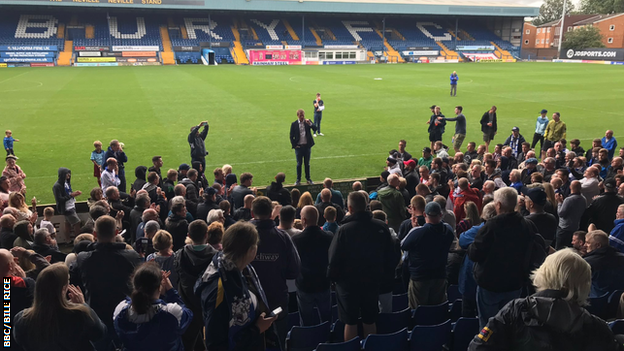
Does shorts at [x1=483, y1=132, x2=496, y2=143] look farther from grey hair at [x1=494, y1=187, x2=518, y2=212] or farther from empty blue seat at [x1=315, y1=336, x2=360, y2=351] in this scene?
empty blue seat at [x1=315, y1=336, x2=360, y2=351]

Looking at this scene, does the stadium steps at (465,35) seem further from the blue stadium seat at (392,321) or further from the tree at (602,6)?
the blue stadium seat at (392,321)

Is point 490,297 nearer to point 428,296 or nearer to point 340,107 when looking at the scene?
point 428,296

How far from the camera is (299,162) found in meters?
12.2

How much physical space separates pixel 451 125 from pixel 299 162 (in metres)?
10.1

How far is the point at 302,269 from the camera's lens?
4.97 meters

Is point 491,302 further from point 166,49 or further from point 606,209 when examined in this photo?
point 166,49

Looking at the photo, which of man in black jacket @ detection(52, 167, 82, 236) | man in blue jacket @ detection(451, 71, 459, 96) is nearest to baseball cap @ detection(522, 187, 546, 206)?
man in black jacket @ detection(52, 167, 82, 236)

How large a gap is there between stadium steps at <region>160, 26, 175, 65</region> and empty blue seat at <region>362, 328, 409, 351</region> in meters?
57.5

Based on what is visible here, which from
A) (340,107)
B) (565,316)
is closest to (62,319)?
(565,316)

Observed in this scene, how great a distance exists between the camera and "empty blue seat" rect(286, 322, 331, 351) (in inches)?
166

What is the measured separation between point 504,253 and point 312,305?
216 centimetres

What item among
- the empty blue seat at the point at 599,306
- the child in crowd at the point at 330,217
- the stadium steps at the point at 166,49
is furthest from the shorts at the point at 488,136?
the stadium steps at the point at 166,49

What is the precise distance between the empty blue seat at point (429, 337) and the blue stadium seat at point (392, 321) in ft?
1.49

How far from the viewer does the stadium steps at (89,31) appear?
6049 centimetres
